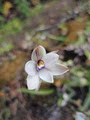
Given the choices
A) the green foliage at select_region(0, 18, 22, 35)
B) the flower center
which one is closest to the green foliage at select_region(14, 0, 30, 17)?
the green foliage at select_region(0, 18, 22, 35)

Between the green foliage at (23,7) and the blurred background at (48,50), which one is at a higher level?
the green foliage at (23,7)

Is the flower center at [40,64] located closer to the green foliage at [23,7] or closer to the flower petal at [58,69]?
the flower petal at [58,69]

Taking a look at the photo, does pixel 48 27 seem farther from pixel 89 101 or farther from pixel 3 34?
pixel 89 101

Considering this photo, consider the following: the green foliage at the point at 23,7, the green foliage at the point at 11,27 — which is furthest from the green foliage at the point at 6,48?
the green foliage at the point at 23,7

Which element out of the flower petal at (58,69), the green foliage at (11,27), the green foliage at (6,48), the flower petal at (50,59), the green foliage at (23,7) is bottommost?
the green foliage at (6,48)

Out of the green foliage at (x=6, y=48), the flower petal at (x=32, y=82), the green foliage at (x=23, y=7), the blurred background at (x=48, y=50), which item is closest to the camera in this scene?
the flower petal at (x=32, y=82)

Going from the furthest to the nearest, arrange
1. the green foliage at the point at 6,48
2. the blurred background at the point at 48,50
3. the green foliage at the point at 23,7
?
the green foliage at the point at 23,7, the green foliage at the point at 6,48, the blurred background at the point at 48,50

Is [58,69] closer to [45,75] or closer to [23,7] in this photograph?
[45,75]

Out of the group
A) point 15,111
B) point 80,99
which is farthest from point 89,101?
point 15,111
